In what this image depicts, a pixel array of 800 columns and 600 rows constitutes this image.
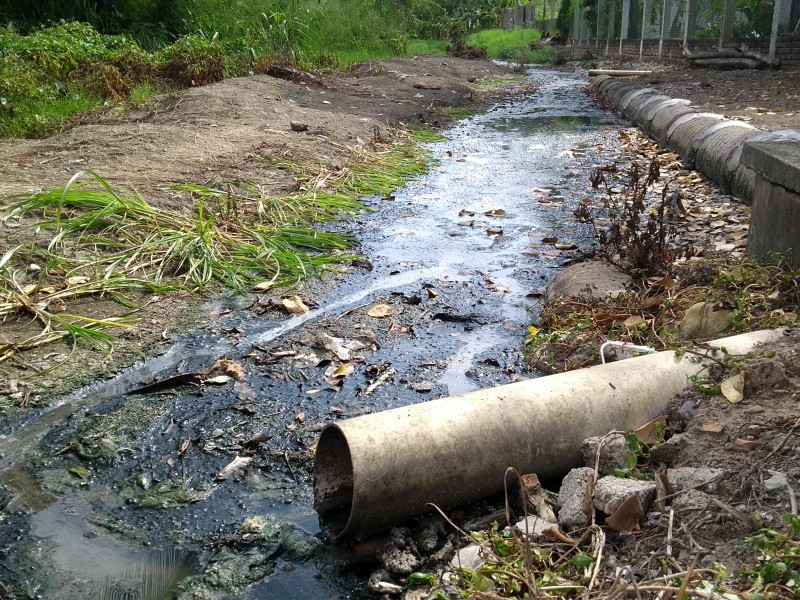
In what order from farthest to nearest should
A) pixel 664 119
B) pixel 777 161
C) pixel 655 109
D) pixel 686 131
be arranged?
1. pixel 655 109
2. pixel 664 119
3. pixel 686 131
4. pixel 777 161

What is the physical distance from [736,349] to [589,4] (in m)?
27.0

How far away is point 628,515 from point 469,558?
0.44m

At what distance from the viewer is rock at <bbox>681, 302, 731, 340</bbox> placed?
3264 millimetres

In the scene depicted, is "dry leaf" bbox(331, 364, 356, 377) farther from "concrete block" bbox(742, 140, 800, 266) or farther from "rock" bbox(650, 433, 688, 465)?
"concrete block" bbox(742, 140, 800, 266)

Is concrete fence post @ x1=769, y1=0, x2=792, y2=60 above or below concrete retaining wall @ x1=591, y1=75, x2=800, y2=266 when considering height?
above

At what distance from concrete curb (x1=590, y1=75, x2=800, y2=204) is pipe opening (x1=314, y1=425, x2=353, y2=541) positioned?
9.49 ft

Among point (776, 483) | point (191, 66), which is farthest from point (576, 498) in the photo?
point (191, 66)

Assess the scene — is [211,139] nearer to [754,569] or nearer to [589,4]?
[754,569]

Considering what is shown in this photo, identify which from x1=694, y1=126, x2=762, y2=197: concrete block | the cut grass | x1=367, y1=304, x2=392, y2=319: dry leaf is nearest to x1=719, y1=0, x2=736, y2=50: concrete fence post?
x1=694, y1=126, x2=762, y2=197: concrete block

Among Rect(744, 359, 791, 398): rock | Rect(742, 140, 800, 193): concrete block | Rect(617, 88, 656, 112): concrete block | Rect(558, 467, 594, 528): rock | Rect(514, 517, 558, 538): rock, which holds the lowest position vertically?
Rect(514, 517, 558, 538): rock

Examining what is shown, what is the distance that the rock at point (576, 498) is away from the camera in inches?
84.0

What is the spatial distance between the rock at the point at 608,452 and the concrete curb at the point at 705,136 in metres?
2.40

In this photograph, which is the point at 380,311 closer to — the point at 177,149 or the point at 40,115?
the point at 177,149

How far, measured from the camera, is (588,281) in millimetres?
4117
